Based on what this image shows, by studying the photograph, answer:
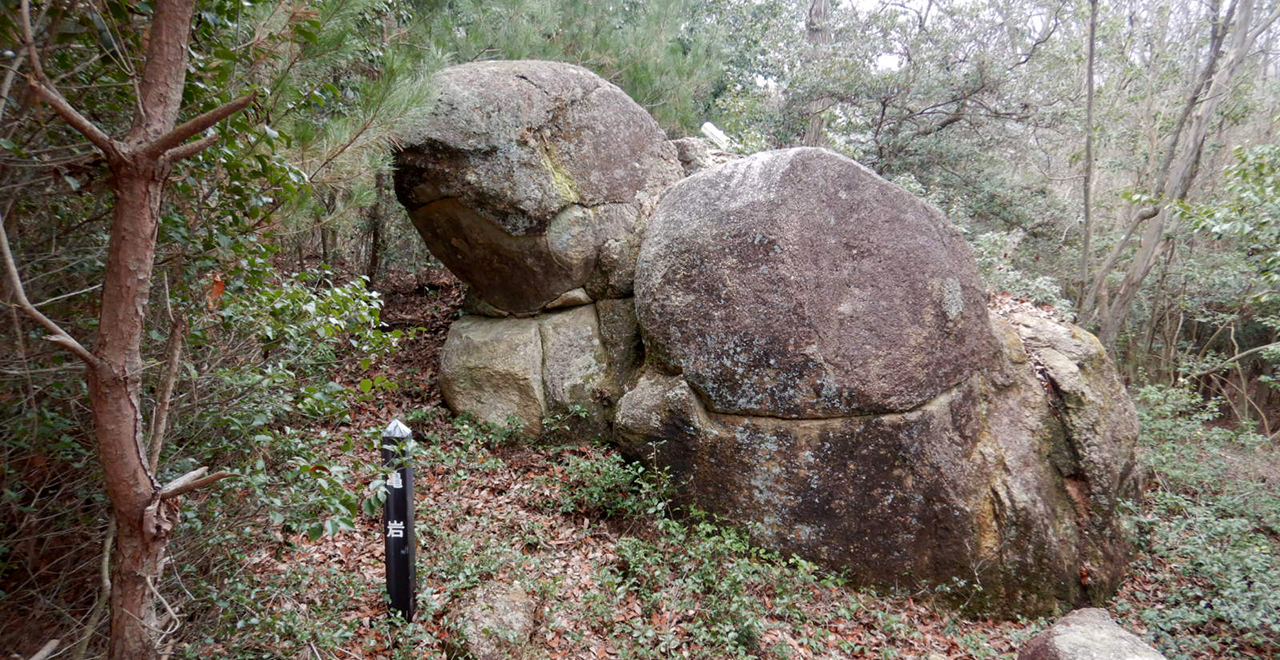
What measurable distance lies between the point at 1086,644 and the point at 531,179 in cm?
529

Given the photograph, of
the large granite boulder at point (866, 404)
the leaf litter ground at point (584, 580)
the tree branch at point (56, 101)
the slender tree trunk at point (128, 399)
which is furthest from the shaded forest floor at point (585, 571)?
the tree branch at point (56, 101)

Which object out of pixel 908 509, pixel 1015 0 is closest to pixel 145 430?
pixel 908 509

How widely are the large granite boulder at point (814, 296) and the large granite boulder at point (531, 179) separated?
1.12 meters

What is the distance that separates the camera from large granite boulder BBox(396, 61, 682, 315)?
20.1 feet

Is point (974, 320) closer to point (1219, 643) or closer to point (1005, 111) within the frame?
point (1219, 643)

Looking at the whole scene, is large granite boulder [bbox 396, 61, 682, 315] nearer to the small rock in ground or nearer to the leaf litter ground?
the leaf litter ground

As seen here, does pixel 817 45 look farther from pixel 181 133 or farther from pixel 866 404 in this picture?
pixel 181 133

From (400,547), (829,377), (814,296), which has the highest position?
(814,296)

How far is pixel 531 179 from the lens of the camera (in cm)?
628

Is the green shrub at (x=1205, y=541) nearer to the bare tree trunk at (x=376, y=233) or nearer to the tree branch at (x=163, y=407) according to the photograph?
the tree branch at (x=163, y=407)

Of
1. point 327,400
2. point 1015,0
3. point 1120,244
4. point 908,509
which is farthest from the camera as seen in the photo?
point 1015,0

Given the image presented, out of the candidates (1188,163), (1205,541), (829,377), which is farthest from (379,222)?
(1188,163)

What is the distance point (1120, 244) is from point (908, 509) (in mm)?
7142

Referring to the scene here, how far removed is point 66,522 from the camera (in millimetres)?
2566
